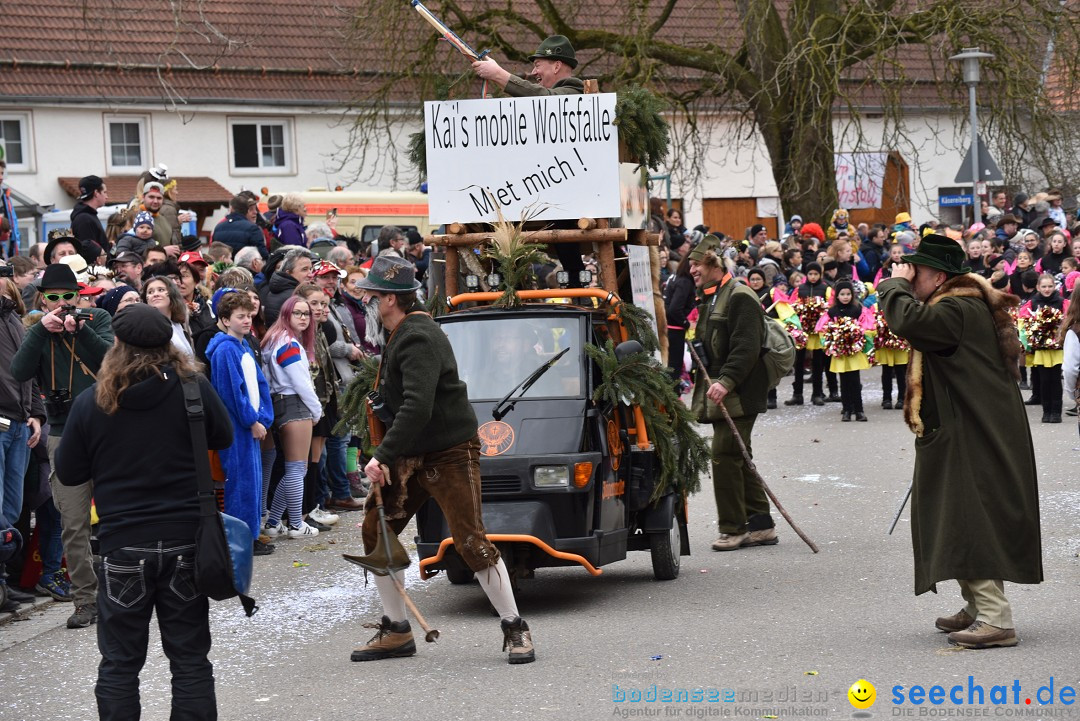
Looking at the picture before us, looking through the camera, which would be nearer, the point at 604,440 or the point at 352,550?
the point at 604,440

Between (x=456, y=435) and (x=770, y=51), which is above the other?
(x=770, y=51)

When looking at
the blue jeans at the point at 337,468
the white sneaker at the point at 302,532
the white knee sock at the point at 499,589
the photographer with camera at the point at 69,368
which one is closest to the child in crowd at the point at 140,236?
the blue jeans at the point at 337,468

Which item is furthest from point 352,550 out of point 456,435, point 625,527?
point 456,435

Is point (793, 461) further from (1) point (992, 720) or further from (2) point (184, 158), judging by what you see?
(2) point (184, 158)

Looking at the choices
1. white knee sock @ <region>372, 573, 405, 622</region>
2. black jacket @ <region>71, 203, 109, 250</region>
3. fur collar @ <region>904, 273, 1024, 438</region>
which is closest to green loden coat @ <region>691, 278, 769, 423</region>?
fur collar @ <region>904, 273, 1024, 438</region>

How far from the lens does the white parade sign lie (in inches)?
393

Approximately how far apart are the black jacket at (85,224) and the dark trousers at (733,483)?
7.07 meters

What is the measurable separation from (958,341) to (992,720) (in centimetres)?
202

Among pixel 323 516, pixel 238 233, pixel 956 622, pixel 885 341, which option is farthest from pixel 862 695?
pixel 885 341

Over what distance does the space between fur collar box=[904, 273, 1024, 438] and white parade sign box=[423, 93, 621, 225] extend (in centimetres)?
293

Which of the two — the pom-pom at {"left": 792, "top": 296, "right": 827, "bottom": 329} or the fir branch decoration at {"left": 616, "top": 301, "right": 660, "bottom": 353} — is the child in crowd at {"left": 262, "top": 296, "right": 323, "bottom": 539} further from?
the pom-pom at {"left": 792, "top": 296, "right": 827, "bottom": 329}

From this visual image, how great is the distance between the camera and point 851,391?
17.8m

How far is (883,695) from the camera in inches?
258

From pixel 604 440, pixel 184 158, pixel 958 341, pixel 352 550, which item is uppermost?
pixel 184 158
